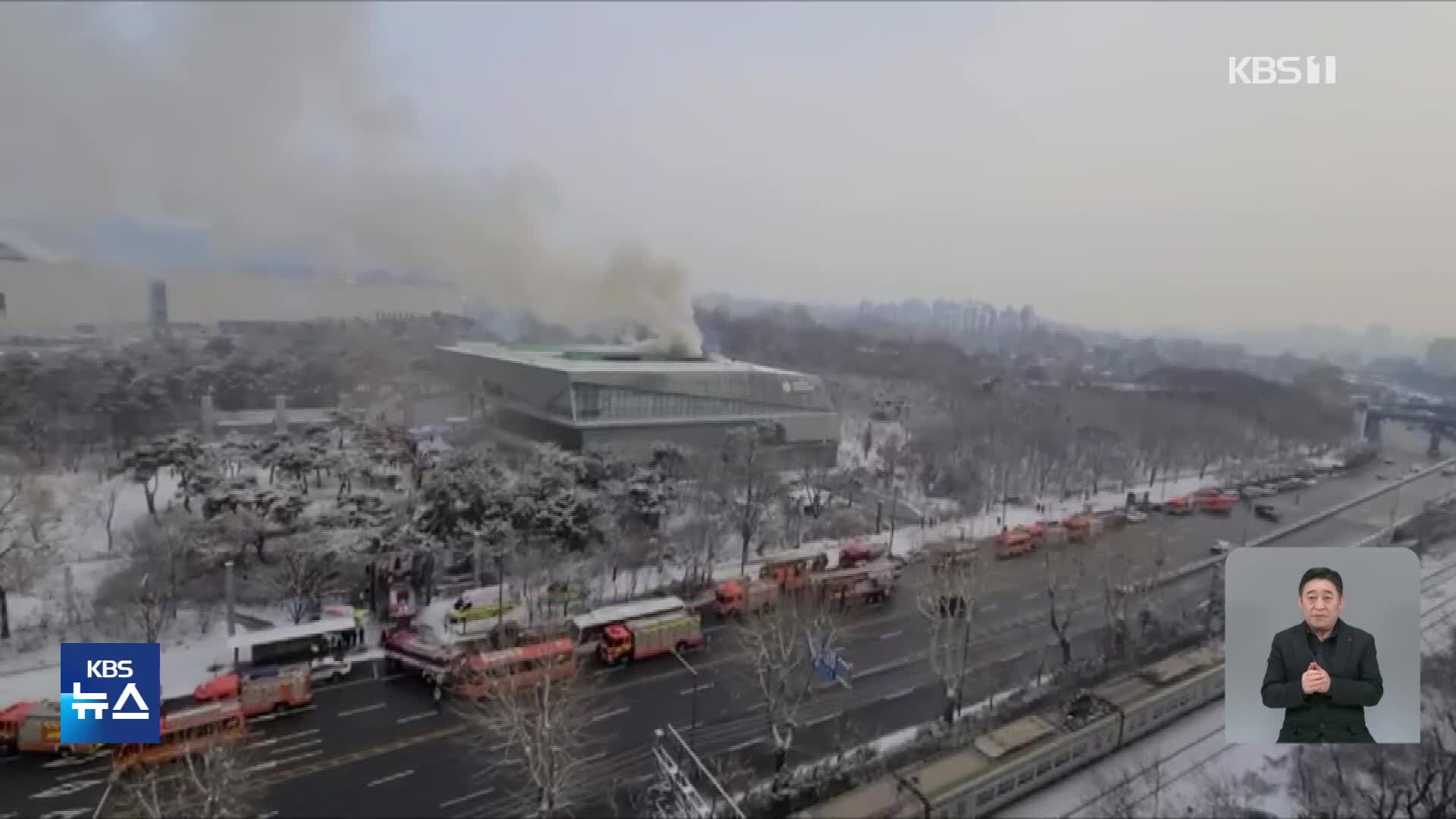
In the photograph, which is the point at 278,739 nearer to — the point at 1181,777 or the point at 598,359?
the point at 1181,777

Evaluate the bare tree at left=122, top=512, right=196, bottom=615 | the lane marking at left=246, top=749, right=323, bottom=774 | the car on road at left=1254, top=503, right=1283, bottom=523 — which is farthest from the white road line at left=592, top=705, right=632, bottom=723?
the car on road at left=1254, top=503, right=1283, bottom=523

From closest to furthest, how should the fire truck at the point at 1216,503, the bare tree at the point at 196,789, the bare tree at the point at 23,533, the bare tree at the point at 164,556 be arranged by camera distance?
1. the bare tree at the point at 196,789
2. the bare tree at the point at 23,533
3. the bare tree at the point at 164,556
4. the fire truck at the point at 1216,503

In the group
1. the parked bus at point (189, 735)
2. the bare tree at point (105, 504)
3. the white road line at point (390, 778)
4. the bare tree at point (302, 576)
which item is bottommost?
the white road line at point (390, 778)

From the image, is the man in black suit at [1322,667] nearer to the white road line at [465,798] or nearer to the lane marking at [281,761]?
the white road line at [465,798]

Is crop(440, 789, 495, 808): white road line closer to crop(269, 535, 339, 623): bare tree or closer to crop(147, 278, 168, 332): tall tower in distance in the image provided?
crop(269, 535, 339, 623): bare tree

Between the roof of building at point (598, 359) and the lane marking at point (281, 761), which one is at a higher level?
the roof of building at point (598, 359)

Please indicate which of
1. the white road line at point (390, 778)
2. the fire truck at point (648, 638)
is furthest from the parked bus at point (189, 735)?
the fire truck at point (648, 638)

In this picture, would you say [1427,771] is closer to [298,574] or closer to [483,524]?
[483,524]

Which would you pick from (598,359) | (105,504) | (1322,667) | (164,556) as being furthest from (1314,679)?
(598,359)
